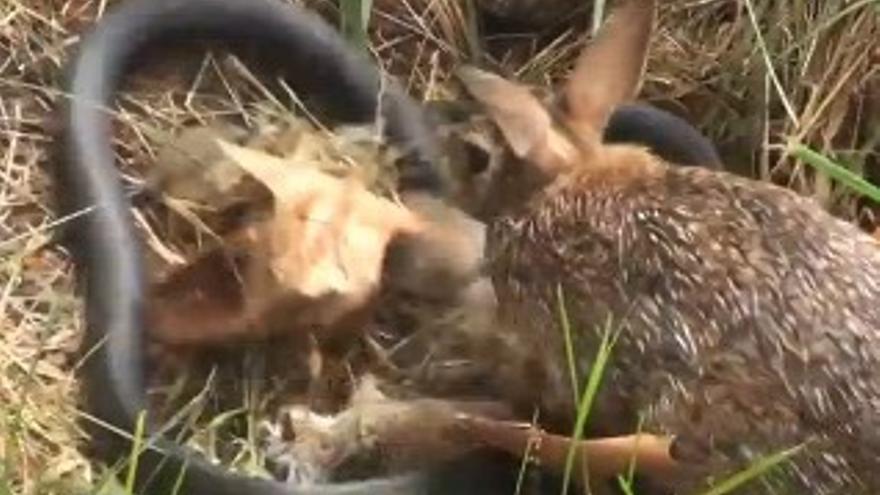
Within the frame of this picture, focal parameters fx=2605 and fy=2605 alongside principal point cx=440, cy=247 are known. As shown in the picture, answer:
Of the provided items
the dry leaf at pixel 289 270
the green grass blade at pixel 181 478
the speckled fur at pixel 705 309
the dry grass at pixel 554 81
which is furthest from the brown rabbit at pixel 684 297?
the dry grass at pixel 554 81

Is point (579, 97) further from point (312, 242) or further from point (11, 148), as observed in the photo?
point (11, 148)

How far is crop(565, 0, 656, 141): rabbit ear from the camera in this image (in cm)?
249

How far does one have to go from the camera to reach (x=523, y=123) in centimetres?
242

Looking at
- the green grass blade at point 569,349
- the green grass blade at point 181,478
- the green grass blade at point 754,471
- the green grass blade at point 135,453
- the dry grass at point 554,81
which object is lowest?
the green grass blade at point 181,478

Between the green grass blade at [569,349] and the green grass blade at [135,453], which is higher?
the green grass blade at [569,349]

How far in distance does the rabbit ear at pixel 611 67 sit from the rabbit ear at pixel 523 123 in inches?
2.0

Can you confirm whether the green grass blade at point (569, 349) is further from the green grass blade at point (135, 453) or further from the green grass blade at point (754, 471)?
the green grass blade at point (135, 453)

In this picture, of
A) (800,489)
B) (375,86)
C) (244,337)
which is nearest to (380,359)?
(244,337)

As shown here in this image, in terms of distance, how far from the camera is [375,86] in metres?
2.78

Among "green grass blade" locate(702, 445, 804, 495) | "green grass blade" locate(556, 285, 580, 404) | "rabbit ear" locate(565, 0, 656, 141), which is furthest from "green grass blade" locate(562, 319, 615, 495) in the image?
"rabbit ear" locate(565, 0, 656, 141)

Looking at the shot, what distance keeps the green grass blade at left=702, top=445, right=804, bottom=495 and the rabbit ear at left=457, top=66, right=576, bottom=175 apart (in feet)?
1.16

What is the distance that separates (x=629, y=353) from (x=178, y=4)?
74 centimetres

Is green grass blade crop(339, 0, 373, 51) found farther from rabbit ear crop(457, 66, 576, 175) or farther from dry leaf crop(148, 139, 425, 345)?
rabbit ear crop(457, 66, 576, 175)

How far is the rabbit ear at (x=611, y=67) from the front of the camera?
2486 millimetres
